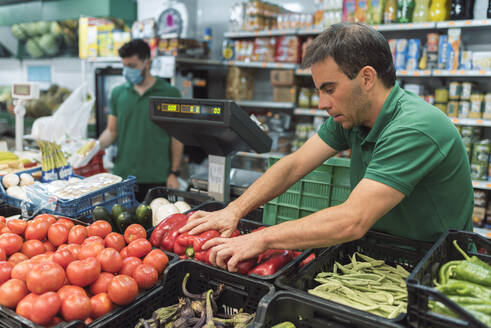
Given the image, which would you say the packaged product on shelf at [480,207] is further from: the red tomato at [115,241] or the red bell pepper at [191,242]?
the red tomato at [115,241]

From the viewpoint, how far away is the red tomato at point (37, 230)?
170 cm

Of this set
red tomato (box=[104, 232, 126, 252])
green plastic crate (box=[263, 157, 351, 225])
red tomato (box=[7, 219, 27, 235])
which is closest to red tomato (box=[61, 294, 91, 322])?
red tomato (box=[104, 232, 126, 252])

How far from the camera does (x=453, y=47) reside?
384 cm

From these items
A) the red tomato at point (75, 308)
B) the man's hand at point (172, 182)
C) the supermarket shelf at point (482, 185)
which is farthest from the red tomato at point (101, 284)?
the supermarket shelf at point (482, 185)

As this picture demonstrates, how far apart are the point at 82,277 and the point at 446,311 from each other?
1.11 meters

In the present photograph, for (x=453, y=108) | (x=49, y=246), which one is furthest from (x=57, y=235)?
(x=453, y=108)

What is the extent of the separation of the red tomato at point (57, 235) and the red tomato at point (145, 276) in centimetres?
47

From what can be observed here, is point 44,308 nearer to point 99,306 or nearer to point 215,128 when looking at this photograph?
point 99,306

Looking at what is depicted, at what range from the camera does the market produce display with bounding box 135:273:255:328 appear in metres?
1.31

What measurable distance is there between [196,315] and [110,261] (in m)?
0.36

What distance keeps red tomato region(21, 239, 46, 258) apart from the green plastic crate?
112 centimetres

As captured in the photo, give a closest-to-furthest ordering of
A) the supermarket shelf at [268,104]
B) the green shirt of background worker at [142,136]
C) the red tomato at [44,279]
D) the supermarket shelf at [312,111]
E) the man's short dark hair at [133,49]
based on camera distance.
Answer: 1. the red tomato at [44,279]
2. the man's short dark hair at [133,49]
3. the green shirt of background worker at [142,136]
4. the supermarket shelf at [312,111]
5. the supermarket shelf at [268,104]

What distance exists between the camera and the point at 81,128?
12.7ft

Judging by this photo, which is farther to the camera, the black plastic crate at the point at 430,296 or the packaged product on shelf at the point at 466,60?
the packaged product on shelf at the point at 466,60
